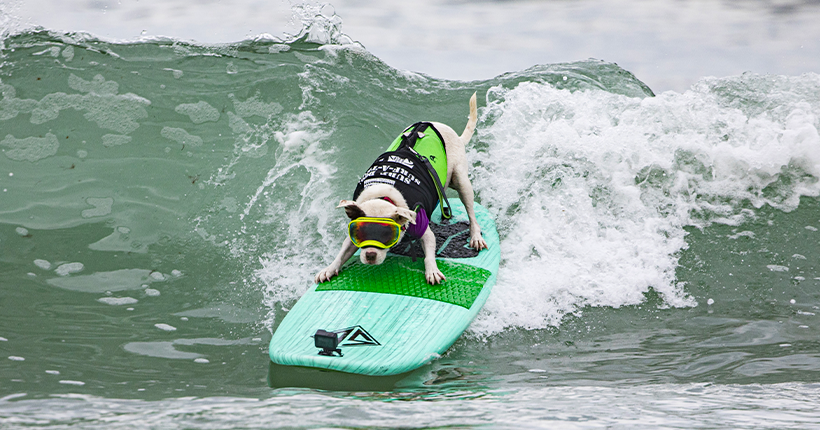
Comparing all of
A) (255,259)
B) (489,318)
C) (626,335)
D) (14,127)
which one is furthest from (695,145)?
(14,127)

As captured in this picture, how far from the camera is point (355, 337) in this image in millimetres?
3594

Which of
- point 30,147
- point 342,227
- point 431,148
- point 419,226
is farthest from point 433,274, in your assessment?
point 30,147

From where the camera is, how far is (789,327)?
4.24m

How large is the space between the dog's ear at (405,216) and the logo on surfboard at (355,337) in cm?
76

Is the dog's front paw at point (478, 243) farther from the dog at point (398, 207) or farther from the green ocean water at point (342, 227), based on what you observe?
the green ocean water at point (342, 227)

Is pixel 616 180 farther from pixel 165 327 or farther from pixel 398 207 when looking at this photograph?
pixel 165 327

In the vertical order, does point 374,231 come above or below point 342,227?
below

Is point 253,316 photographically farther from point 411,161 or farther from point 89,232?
point 89,232

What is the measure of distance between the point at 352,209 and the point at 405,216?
0.35 m

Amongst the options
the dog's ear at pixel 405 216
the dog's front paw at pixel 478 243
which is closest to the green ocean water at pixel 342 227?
the dog's front paw at pixel 478 243

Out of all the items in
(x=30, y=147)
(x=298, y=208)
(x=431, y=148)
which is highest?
(x=30, y=147)

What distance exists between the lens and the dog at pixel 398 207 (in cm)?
378

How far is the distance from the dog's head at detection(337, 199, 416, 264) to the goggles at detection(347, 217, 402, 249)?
57 millimetres

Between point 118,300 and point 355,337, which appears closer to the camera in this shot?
point 355,337
